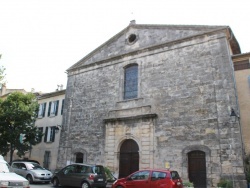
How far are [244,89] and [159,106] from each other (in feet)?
16.0

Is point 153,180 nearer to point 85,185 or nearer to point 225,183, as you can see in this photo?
point 85,185

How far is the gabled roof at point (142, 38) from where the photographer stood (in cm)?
1561

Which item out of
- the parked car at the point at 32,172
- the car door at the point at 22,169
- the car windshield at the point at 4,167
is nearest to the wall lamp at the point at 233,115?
the car windshield at the point at 4,167

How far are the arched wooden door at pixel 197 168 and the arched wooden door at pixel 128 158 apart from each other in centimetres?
339

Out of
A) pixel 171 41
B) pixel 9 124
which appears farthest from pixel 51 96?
pixel 171 41

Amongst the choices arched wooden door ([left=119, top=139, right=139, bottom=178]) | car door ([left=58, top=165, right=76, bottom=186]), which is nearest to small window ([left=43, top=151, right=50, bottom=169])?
arched wooden door ([left=119, top=139, right=139, bottom=178])

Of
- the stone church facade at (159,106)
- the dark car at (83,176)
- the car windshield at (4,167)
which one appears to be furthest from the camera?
the stone church facade at (159,106)

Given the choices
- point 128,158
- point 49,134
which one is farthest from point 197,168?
point 49,134

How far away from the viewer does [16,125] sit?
21.1 meters

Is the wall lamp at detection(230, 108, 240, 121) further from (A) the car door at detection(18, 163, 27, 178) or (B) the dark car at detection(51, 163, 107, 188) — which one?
(A) the car door at detection(18, 163, 27, 178)

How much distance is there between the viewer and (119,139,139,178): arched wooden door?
50.8 feet

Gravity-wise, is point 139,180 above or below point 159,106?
below

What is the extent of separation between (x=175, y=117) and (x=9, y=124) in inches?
556

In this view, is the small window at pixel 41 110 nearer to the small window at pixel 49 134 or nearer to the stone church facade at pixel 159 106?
the small window at pixel 49 134
